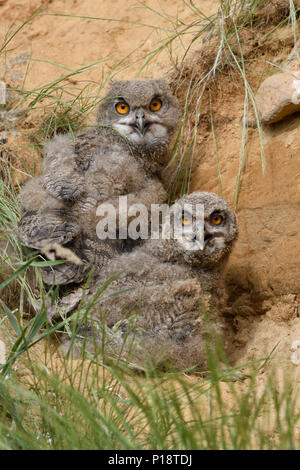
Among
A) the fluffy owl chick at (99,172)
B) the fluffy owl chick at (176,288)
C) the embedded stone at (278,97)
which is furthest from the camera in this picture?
the embedded stone at (278,97)

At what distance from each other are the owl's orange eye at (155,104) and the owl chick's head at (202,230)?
854mm

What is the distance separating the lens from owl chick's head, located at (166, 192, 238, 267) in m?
3.92

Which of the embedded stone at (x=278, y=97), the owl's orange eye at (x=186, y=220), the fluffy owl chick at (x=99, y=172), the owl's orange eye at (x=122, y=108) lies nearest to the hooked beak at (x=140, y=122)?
the fluffy owl chick at (x=99, y=172)

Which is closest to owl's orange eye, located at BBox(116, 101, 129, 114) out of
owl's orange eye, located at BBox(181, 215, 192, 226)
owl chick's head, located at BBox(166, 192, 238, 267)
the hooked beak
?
the hooked beak

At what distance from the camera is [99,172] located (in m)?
4.04

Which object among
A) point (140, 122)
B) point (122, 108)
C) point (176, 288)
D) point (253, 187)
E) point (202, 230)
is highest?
point (122, 108)

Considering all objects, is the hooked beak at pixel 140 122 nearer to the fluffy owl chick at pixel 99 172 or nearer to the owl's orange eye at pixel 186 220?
the fluffy owl chick at pixel 99 172

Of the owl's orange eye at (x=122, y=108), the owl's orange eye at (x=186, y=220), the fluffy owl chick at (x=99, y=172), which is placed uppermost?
the owl's orange eye at (x=122, y=108)

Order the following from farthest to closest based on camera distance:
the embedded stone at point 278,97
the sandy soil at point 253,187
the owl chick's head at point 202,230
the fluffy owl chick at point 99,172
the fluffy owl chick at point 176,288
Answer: the embedded stone at point 278,97, the sandy soil at point 253,187, the owl chick's head at point 202,230, the fluffy owl chick at point 99,172, the fluffy owl chick at point 176,288

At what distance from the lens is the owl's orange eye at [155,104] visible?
443 cm

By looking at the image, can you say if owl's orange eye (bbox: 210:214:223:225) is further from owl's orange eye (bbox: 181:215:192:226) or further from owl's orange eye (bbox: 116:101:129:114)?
owl's orange eye (bbox: 116:101:129:114)

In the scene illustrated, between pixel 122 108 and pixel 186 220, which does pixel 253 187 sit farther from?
pixel 122 108

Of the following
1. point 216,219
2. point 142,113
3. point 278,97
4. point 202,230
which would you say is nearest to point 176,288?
point 202,230

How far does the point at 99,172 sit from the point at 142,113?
62cm
